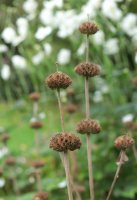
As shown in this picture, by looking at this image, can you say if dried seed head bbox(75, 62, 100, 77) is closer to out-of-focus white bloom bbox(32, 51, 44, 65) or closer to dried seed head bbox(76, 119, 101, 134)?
dried seed head bbox(76, 119, 101, 134)

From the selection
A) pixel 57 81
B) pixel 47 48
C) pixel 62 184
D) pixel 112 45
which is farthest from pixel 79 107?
pixel 57 81

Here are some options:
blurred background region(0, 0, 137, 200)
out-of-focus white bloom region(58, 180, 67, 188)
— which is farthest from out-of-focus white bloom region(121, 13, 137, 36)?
out-of-focus white bloom region(58, 180, 67, 188)

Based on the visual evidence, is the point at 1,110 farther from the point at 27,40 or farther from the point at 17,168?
the point at 17,168

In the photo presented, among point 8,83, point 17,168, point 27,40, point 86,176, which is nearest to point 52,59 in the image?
point 27,40

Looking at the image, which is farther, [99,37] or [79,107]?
[79,107]

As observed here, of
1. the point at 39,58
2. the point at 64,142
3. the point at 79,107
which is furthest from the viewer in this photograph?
the point at 79,107

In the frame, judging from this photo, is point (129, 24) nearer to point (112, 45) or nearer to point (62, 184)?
point (112, 45)
